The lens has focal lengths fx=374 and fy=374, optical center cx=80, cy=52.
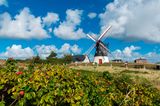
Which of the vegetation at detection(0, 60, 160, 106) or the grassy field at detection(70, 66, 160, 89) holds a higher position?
the grassy field at detection(70, 66, 160, 89)

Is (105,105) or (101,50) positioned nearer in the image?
(105,105)

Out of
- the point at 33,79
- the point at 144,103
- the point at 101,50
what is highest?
the point at 101,50

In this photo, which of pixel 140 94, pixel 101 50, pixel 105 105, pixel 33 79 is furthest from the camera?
pixel 101 50

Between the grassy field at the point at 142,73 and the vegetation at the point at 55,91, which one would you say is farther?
the grassy field at the point at 142,73

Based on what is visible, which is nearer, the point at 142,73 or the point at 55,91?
the point at 55,91

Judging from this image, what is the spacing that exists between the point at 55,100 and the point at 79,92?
64 centimetres

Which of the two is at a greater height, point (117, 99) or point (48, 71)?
point (48, 71)

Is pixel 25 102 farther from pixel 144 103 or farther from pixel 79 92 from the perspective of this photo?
pixel 144 103

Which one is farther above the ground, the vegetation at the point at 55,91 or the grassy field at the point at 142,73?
the grassy field at the point at 142,73

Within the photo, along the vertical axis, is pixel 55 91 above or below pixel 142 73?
below

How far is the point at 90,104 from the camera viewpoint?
8875 mm

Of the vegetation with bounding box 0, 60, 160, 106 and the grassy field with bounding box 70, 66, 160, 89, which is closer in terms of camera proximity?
the vegetation with bounding box 0, 60, 160, 106

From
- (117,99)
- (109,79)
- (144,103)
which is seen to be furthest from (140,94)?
(109,79)

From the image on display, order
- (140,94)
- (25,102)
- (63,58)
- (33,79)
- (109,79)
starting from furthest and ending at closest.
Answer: (63,58) < (109,79) < (140,94) < (33,79) < (25,102)
